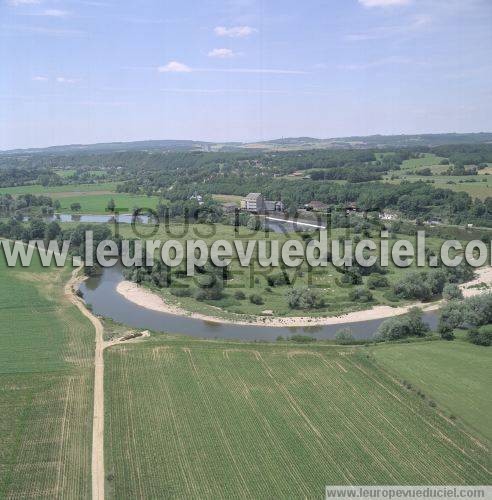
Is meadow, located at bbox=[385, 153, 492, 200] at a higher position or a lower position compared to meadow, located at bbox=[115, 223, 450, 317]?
higher

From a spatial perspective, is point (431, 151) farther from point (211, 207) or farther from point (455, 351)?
point (455, 351)

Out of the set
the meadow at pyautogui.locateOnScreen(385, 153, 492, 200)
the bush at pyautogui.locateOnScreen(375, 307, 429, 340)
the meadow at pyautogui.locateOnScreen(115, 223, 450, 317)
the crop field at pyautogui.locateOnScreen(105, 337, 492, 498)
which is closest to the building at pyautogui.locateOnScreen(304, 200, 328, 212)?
the meadow at pyautogui.locateOnScreen(385, 153, 492, 200)

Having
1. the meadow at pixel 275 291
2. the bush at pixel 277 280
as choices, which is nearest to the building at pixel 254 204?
the meadow at pixel 275 291

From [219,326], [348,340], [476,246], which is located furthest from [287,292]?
[476,246]

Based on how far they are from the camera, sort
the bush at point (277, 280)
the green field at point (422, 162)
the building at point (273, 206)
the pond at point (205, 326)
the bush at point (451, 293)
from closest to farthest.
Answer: the pond at point (205, 326)
the bush at point (451, 293)
the bush at point (277, 280)
the building at point (273, 206)
the green field at point (422, 162)

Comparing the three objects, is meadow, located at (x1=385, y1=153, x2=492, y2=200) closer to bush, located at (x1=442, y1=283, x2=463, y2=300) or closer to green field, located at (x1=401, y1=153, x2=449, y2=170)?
green field, located at (x1=401, y1=153, x2=449, y2=170)

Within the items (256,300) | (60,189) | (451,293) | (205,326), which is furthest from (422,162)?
(205,326)

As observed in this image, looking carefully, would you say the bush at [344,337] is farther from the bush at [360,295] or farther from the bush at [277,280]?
the bush at [277,280]
